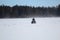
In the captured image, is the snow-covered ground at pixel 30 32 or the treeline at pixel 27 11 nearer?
the snow-covered ground at pixel 30 32

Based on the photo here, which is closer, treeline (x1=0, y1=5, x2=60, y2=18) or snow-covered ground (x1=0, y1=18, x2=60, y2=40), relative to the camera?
snow-covered ground (x1=0, y1=18, x2=60, y2=40)

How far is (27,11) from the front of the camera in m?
44.2

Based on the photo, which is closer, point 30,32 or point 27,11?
point 30,32

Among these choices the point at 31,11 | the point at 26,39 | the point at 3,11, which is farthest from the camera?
the point at 31,11

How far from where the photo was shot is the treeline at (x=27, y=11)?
40.3m

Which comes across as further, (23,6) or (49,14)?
(49,14)

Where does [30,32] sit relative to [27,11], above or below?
below

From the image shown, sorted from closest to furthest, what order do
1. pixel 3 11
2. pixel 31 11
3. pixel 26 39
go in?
pixel 26 39 → pixel 3 11 → pixel 31 11

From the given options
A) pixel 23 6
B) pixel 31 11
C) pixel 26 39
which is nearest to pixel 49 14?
pixel 31 11

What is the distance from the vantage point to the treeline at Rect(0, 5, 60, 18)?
40322mm

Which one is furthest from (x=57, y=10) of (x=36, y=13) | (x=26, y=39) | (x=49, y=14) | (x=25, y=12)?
(x=26, y=39)

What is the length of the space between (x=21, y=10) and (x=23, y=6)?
1.39 m

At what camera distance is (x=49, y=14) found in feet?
149

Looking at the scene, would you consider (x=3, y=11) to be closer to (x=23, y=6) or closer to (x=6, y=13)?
(x=6, y=13)
